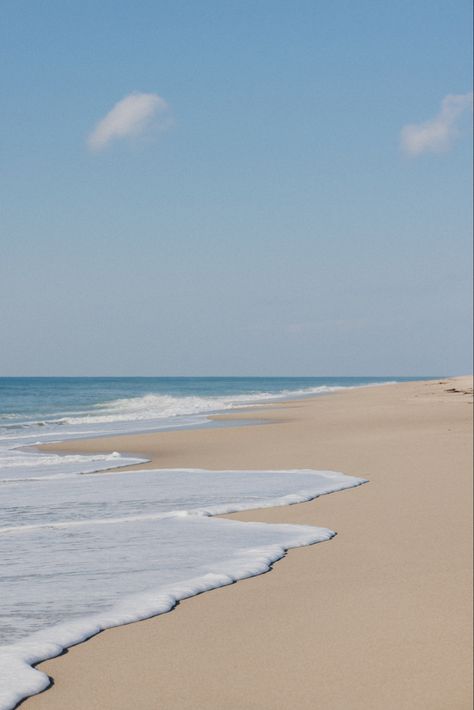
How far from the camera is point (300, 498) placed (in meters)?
8.80

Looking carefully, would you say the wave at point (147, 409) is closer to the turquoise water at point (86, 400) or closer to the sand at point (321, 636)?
the turquoise water at point (86, 400)

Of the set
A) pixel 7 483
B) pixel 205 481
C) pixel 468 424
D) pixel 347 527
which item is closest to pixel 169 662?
pixel 7 483

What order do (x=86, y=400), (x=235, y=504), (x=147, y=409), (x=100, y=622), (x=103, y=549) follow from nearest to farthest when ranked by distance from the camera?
(x=100, y=622)
(x=103, y=549)
(x=235, y=504)
(x=147, y=409)
(x=86, y=400)

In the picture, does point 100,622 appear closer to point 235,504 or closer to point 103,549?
point 103,549

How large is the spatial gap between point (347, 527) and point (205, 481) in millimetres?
2837

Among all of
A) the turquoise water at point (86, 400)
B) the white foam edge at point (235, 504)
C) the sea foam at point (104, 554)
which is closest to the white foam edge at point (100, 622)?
the sea foam at point (104, 554)

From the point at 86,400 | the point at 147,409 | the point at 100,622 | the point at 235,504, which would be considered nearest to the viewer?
the point at 100,622

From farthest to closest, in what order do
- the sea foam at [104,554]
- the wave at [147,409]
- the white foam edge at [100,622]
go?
the wave at [147,409] → the sea foam at [104,554] → the white foam edge at [100,622]

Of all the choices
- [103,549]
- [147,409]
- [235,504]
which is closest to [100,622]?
[103,549]

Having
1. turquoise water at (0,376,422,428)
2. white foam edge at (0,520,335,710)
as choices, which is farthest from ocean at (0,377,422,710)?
turquoise water at (0,376,422,428)

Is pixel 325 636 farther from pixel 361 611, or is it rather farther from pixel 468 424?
pixel 468 424

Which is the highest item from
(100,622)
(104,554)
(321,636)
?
(104,554)

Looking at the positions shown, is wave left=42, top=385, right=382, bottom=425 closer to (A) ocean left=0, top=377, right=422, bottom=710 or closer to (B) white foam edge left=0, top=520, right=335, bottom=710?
(A) ocean left=0, top=377, right=422, bottom=710

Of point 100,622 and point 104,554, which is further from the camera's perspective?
point 104,554
